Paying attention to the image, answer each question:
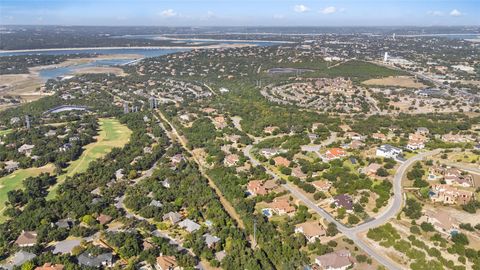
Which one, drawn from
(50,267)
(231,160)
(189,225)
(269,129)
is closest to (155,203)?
(189,225)

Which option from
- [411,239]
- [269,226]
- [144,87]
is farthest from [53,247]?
[144,87]

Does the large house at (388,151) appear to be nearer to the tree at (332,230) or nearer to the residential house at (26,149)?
the tree at (332,230)

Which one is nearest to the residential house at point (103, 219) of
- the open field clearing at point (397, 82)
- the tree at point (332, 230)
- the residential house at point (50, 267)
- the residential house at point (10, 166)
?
the residential house at point (50, 267)

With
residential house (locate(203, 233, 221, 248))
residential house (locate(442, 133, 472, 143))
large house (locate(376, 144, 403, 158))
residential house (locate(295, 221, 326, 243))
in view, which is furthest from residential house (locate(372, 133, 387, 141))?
residential house (locate(203, 233, 221, 248))

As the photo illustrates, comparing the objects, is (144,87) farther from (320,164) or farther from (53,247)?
(53,247)

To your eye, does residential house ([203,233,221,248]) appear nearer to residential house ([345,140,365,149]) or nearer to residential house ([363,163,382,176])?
residential house ([363,163,382,176])

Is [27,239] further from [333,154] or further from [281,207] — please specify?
[333,154]
